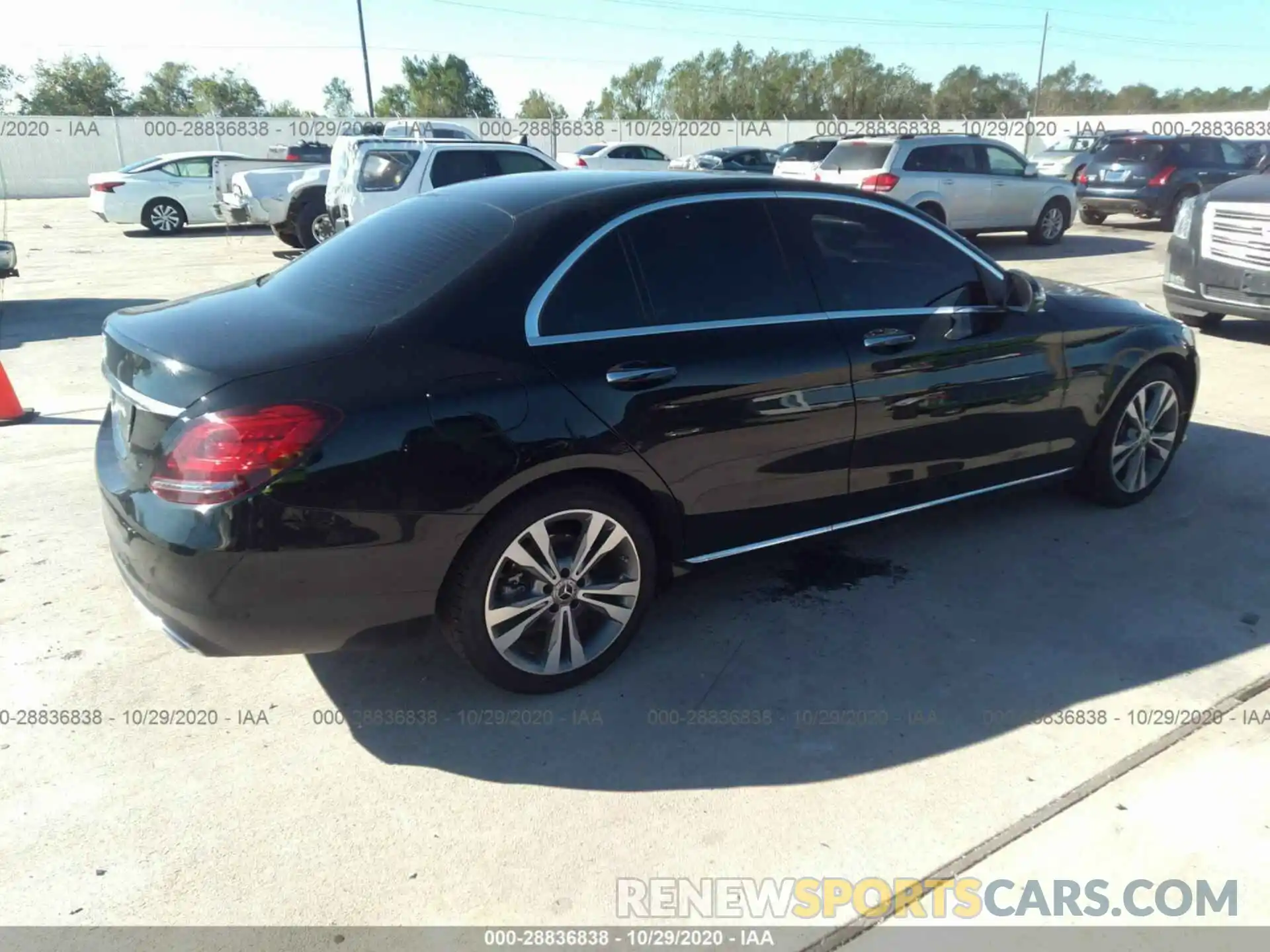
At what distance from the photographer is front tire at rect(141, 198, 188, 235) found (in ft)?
58.6

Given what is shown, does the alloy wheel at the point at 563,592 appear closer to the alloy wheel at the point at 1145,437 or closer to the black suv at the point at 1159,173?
the alloy wheel at the point at 1145,437

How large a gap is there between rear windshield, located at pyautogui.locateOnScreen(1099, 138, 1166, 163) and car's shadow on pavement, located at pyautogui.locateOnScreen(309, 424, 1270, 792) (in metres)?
14.8

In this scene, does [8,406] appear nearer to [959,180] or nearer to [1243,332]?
[1243,332]

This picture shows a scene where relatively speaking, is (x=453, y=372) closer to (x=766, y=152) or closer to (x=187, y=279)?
(x=187, y=279)

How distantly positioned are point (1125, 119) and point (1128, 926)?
48.6 meters

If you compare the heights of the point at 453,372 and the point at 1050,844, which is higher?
the point at 453,372

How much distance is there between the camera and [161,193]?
1781 centimetres

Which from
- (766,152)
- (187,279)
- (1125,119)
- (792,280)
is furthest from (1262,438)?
(1125,119)

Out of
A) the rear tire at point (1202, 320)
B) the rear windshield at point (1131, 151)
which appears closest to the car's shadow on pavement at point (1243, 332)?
the rear tire at point (1202, 320)

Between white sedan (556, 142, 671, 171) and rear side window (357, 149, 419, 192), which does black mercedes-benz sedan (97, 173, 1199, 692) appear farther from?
white sedan (556, 142, 671, 171)

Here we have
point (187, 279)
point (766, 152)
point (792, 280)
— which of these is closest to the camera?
point (792, 280)

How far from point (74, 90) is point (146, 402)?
6453 cm

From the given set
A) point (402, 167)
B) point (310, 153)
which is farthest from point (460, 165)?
point (310, 153)

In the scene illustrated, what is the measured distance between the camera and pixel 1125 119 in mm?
42875
